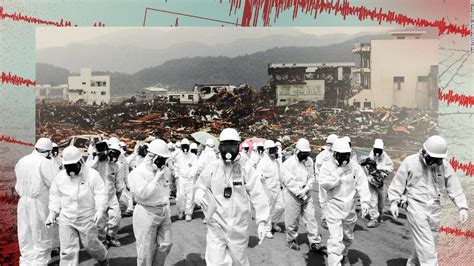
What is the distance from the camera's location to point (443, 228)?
775 cm

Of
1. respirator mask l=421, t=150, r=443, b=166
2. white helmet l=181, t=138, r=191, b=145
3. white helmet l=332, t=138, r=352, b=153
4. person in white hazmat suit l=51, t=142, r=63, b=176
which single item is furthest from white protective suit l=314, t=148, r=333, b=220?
person in white hazmat suit l=51, t=142, r=63, b=176

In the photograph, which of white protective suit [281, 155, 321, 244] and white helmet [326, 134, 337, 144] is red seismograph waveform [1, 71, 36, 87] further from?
white helmet [326, 134, 337, 144]

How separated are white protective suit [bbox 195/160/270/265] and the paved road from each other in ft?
5.20

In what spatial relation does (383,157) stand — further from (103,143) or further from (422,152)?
(103,143)

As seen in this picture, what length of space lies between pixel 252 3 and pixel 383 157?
3.69 metres

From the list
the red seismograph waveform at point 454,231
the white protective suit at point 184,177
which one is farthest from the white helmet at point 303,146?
the red seismograph waveform at point 454,231

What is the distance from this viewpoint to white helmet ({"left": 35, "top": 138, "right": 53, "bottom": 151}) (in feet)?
22.7

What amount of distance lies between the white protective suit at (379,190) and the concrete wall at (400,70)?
0.98 metres

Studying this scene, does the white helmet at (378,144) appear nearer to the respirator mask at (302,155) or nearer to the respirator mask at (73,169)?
the respirator mask at (302,155)

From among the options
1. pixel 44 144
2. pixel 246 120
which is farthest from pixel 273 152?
pixel 44 144

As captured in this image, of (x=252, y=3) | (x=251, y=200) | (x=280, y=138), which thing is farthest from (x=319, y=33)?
(x=251, y=200)

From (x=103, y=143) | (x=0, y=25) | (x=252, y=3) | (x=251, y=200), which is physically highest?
(x=252, y=3)

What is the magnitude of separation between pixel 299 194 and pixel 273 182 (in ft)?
4.34

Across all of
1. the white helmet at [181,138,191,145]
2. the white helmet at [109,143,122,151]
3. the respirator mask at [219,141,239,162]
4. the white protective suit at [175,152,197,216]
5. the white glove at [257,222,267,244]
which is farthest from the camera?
the white protective suit at [175,152,197,216]
